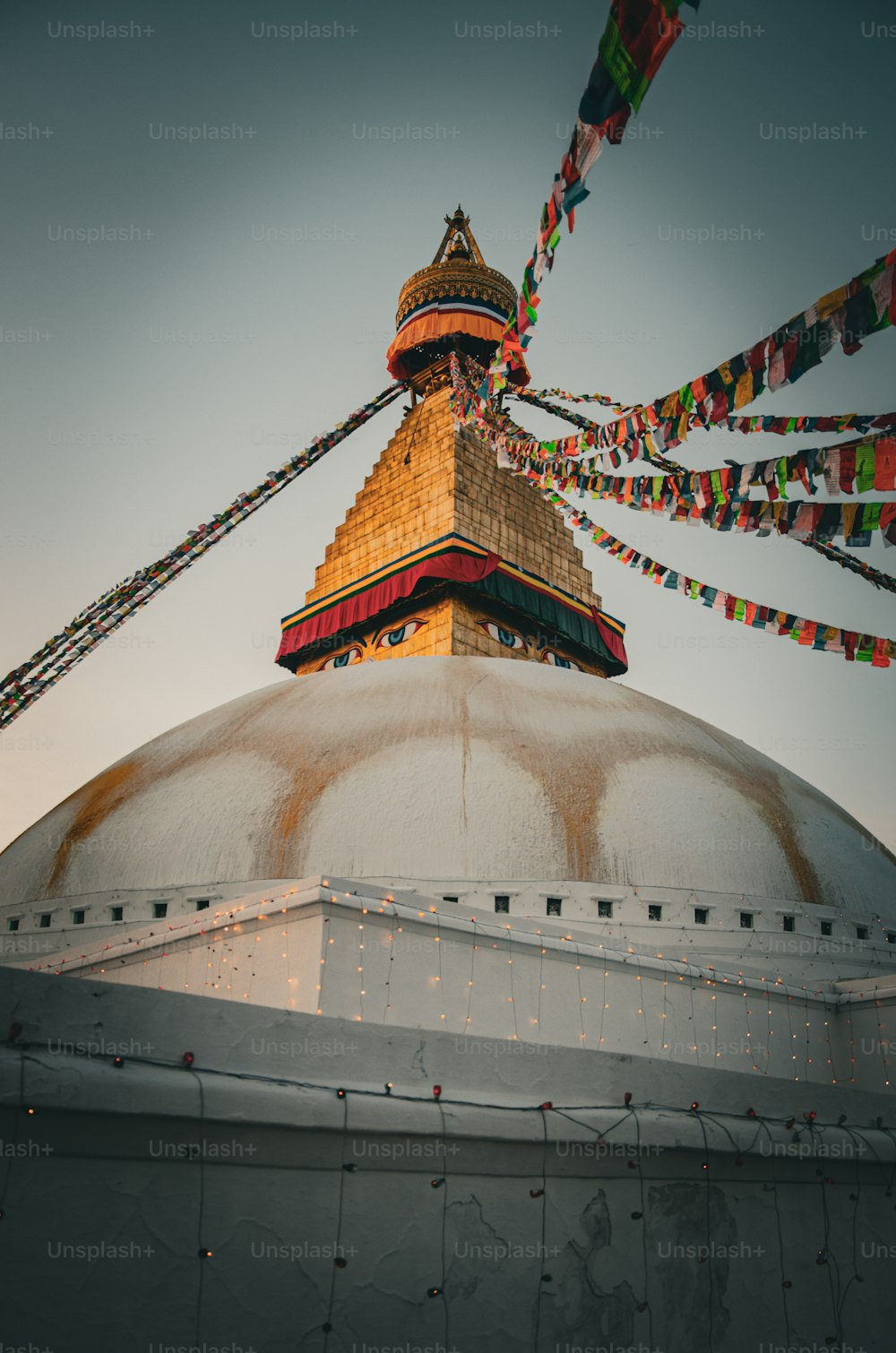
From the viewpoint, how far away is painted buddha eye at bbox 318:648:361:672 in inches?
582

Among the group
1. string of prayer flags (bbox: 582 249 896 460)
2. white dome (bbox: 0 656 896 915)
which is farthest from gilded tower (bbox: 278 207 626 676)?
string of prayer flags (bbox: 582 249 896 460)

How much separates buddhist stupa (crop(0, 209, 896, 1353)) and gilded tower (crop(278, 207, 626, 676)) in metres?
2.50

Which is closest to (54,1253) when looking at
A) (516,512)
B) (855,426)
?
(855,426)

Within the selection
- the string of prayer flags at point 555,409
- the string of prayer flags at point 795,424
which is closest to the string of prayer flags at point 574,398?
the string of prayer flags at point 555,409

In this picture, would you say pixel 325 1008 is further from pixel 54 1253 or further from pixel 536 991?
pixel 54 1253

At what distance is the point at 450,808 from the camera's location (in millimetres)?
8516

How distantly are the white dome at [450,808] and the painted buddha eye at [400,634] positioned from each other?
12.0ft

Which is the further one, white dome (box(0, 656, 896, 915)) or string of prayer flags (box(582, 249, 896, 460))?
white dome (box(0, 656, 896, 915))

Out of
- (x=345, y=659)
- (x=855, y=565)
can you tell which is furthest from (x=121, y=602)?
(x=855, y=565)

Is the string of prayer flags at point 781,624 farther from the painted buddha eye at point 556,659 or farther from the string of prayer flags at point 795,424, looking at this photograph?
the painted buddha eye at point 556,659

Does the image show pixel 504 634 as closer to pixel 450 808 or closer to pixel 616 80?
pixel 450 808

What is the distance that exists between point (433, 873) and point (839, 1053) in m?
3.63

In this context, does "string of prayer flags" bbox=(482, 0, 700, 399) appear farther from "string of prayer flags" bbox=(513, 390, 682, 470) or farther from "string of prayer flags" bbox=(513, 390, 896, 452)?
"string of prayer flags" bbox=(513, 390, 682, 470)

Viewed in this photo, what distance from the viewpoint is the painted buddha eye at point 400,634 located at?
14047 mm
